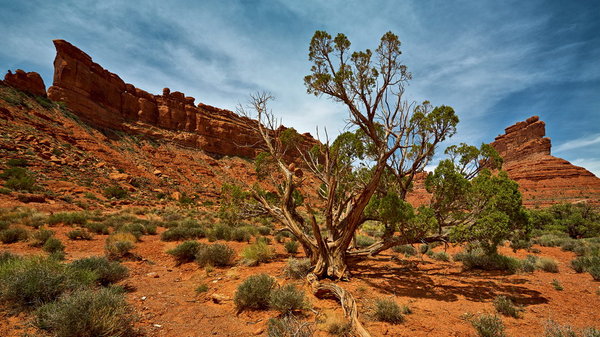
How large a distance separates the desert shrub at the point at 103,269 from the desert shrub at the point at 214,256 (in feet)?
7.88

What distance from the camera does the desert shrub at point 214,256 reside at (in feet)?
28.9

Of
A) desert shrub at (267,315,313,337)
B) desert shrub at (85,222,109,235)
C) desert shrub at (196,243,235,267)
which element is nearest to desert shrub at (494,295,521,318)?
desert shrub at (267,315,313,337)

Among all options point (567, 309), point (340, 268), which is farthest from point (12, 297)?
point (567, 309)

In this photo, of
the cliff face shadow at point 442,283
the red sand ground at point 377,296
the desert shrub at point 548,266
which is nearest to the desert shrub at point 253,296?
the red sand ground at point 377,296

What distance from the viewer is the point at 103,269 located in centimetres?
632

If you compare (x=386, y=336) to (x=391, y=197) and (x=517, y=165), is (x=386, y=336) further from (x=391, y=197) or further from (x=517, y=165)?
(x=517, y=165)

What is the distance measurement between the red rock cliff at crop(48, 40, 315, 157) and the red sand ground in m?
23.9

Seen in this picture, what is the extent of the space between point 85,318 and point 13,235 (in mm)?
9480

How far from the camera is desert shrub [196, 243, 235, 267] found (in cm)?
880

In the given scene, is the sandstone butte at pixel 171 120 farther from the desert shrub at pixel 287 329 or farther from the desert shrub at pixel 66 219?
the desert shrub at pixel 287 329

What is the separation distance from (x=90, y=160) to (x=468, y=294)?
39491 millimetres

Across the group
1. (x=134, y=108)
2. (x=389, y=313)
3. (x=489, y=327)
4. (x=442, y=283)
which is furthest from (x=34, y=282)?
(x=134, y=108)

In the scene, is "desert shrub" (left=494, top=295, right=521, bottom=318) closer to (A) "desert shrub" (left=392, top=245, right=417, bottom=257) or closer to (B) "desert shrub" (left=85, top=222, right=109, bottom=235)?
(A) "desert shrub" (left=392, top=245, right=417, bottom=257)

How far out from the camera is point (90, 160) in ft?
100
